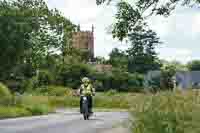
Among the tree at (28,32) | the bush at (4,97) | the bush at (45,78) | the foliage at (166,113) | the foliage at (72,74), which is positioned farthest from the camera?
the foliage at (72,74)

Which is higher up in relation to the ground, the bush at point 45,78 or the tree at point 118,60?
the tree at point 118,60

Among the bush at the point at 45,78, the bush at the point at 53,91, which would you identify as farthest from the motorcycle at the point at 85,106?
the bush at the point at 45,78

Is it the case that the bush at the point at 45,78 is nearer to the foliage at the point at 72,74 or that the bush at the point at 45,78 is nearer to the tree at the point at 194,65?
the foliage at the point at 72,74

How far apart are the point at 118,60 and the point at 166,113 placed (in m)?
95.0

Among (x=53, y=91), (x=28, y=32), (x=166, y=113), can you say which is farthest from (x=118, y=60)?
(x=166, y=113)

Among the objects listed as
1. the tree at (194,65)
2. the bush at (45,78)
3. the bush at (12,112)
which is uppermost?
the tree at (194,65)

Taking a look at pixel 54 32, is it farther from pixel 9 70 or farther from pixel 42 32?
pixel 9 70

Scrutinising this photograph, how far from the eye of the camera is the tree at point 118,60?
335 ft

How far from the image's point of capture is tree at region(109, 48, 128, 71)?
102 meters

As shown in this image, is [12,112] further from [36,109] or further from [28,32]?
[28,32]

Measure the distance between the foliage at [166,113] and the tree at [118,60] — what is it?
8207 cm

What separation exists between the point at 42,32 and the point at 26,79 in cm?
483

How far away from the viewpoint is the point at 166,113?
13.3 meters

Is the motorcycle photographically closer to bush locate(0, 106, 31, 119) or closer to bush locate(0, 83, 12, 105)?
bush locate(0, 106, 31, 119)
